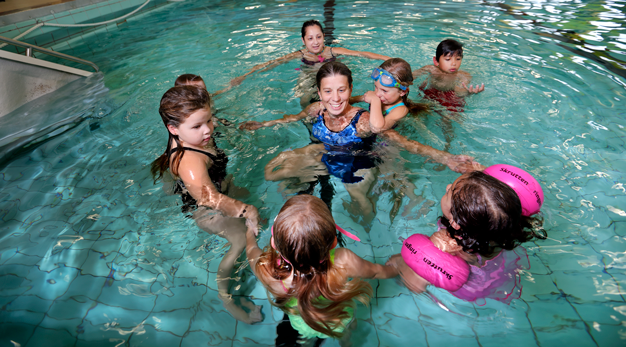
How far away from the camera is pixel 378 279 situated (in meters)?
2.38

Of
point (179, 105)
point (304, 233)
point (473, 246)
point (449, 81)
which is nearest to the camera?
point (304, 233)

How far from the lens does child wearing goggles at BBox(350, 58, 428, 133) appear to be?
3.22 meters

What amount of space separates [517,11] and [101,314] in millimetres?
12218

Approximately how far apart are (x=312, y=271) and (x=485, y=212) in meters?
1.03

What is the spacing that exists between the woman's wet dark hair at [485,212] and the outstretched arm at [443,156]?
0.88m

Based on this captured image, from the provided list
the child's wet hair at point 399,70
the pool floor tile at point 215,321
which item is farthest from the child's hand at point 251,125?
the pool floor tile at point 215,321

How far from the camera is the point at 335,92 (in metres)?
3.14

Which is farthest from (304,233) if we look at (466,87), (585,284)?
(466,87)

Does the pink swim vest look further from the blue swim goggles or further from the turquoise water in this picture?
the blue swim goggles

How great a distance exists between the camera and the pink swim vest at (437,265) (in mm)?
1929

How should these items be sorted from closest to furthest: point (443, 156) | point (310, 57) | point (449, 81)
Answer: point (443, 156), point (449, 81), point (310, 57)

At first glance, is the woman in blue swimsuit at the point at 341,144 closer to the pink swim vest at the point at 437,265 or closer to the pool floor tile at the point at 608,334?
the pink swim vest at the point at 437,265

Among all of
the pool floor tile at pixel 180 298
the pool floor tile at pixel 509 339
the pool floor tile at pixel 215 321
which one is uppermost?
the pool floor tile at pixel 180 298

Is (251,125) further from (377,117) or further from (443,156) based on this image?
(443,156)
